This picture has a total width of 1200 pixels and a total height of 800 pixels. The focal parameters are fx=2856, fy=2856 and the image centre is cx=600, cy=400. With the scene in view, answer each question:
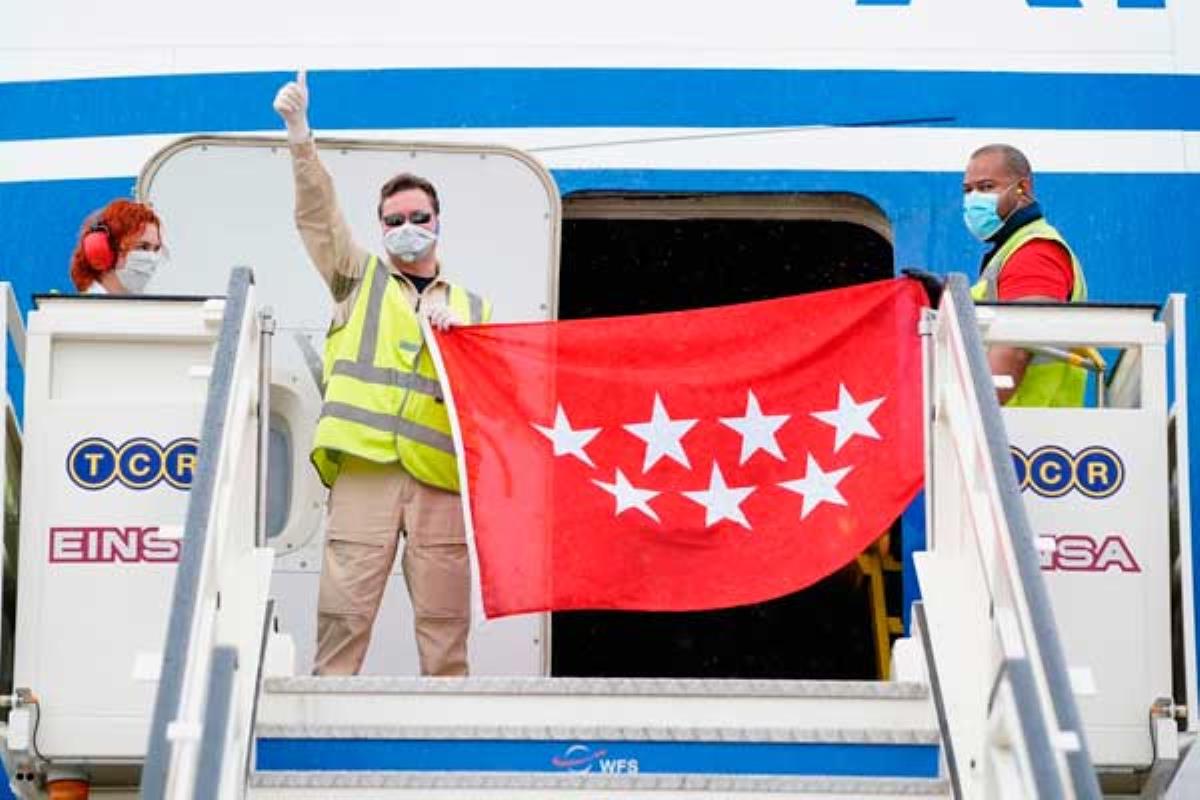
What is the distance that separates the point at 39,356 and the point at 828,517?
2.12 meters

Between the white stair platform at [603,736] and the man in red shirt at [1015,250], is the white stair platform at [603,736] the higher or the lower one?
the lower one

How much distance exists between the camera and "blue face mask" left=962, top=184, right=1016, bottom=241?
8312 mm

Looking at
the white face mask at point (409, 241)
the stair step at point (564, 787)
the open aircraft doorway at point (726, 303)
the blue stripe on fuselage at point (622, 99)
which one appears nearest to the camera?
the stair step at point (564, 787)

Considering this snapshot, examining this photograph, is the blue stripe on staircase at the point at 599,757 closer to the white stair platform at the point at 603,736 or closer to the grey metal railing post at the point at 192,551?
the white stair platform at the point at 603,736

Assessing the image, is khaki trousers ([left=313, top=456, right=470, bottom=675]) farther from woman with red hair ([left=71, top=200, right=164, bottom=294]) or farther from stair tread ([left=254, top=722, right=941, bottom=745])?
stair tread ([left=254, top=722, right=941, bottom=745])

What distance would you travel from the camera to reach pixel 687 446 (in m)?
7.91

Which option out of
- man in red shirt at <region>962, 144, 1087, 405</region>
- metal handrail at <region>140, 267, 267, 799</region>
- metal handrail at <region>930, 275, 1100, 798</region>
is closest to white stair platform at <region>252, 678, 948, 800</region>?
metal handrail at <region>140, 267, 267, 799</region>

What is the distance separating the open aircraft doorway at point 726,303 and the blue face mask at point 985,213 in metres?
1.99

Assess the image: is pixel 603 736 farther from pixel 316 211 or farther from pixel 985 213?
pixel 985 213

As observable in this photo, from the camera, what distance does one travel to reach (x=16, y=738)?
272 inches

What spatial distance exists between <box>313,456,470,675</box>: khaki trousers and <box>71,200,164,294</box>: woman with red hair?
81 centimetres

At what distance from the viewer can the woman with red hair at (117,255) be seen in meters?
8.16

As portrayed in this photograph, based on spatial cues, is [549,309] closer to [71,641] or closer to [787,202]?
[787,202]

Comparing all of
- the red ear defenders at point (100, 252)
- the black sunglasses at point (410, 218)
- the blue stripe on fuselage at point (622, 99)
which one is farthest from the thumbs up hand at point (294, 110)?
the blue stripe on fuselage at point (622, 99)
